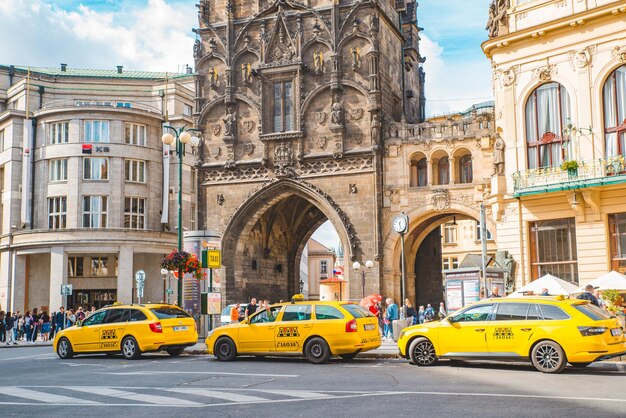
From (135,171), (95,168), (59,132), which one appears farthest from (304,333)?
(59,132)

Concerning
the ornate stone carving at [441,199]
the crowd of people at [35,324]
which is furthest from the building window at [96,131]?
the ornate stone carving at [441,199]

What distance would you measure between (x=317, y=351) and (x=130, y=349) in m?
5.52

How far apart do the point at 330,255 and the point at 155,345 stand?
8208cm

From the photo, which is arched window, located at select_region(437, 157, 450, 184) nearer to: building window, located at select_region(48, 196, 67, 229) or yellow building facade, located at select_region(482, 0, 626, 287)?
yellow building facade, located at select_region(482, 0, 626, 287)

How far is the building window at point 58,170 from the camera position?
5041 cm

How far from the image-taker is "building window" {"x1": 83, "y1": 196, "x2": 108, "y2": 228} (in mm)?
49938

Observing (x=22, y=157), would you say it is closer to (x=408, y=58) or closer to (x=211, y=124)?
(x=211, y=124)

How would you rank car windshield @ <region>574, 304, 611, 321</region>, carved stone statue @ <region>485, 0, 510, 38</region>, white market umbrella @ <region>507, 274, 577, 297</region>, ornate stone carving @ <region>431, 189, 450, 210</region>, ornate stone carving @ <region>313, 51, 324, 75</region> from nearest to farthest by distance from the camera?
car windshield @ <region>574, 304, 611, 321</region> → white market umbrella @ <region>507, 274, 577, 297</region> → carved stone statue @ <region>485, 0, 510, 38</region> → ornate stone carving @ <region>431, 189, 450, 210</region> → ornate stone carving @ <region>313, 51, 324, 75</region>

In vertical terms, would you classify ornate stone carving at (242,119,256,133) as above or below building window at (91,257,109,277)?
above

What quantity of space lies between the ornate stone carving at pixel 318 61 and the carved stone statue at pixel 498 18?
1116 cm

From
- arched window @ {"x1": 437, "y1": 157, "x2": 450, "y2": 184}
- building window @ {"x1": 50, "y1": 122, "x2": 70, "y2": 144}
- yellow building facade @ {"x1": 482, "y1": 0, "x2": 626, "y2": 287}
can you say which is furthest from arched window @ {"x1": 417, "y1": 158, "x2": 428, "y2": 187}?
building window @ {"x1": 50, "y1": 122, "x2": 70, "y2": 144}

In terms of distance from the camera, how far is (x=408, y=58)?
1747 inches

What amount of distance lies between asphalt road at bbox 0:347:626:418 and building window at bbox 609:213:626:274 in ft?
35.9

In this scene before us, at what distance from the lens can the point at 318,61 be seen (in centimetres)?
4019
